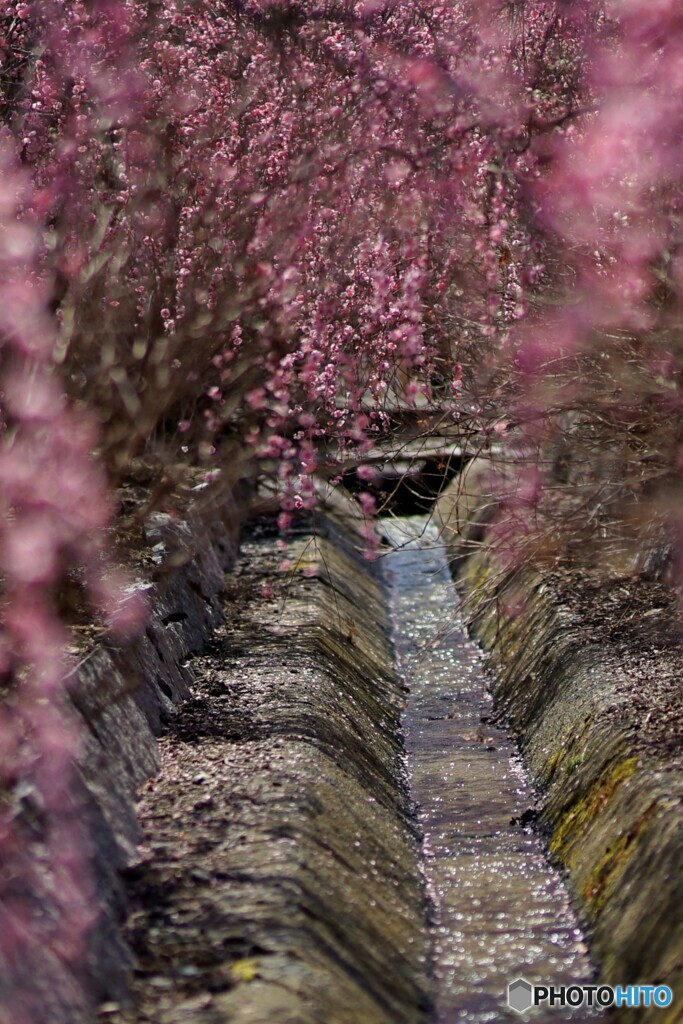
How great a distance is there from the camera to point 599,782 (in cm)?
751

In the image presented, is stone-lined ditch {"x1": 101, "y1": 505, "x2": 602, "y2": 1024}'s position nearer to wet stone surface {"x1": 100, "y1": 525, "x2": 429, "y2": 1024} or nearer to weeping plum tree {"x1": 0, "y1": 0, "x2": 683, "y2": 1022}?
wet stone surface {"x1": 100, "y1": 525, "x2": 429, "y2": 1024}

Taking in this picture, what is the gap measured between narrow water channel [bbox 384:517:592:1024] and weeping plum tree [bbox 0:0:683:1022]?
4.77 ft

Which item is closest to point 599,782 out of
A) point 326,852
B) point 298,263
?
point 326,852

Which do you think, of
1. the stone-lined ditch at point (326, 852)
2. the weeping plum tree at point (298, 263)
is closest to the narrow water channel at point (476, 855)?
the stone-lined ditch at point (326, 852)

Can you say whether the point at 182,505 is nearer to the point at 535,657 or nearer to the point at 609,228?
the point at 535,657

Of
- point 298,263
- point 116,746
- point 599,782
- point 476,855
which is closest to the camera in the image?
point 116,746

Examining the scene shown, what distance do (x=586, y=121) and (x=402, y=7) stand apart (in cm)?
405

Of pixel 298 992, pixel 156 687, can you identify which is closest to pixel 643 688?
pixel 156 687

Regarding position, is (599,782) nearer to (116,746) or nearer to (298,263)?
(116,746)

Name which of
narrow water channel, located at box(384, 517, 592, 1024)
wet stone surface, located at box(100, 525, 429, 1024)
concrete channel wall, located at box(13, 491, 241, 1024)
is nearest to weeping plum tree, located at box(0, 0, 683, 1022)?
concrete channel wall, located at box(13, 491, 241, 1024)

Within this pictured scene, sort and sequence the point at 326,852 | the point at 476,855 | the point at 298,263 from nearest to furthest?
the point at 326,852
the point at 476,855
the point at 298,263

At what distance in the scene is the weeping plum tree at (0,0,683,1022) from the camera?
614 centimetres

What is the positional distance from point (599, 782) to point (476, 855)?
2.83 ft

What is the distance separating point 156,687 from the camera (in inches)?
310
